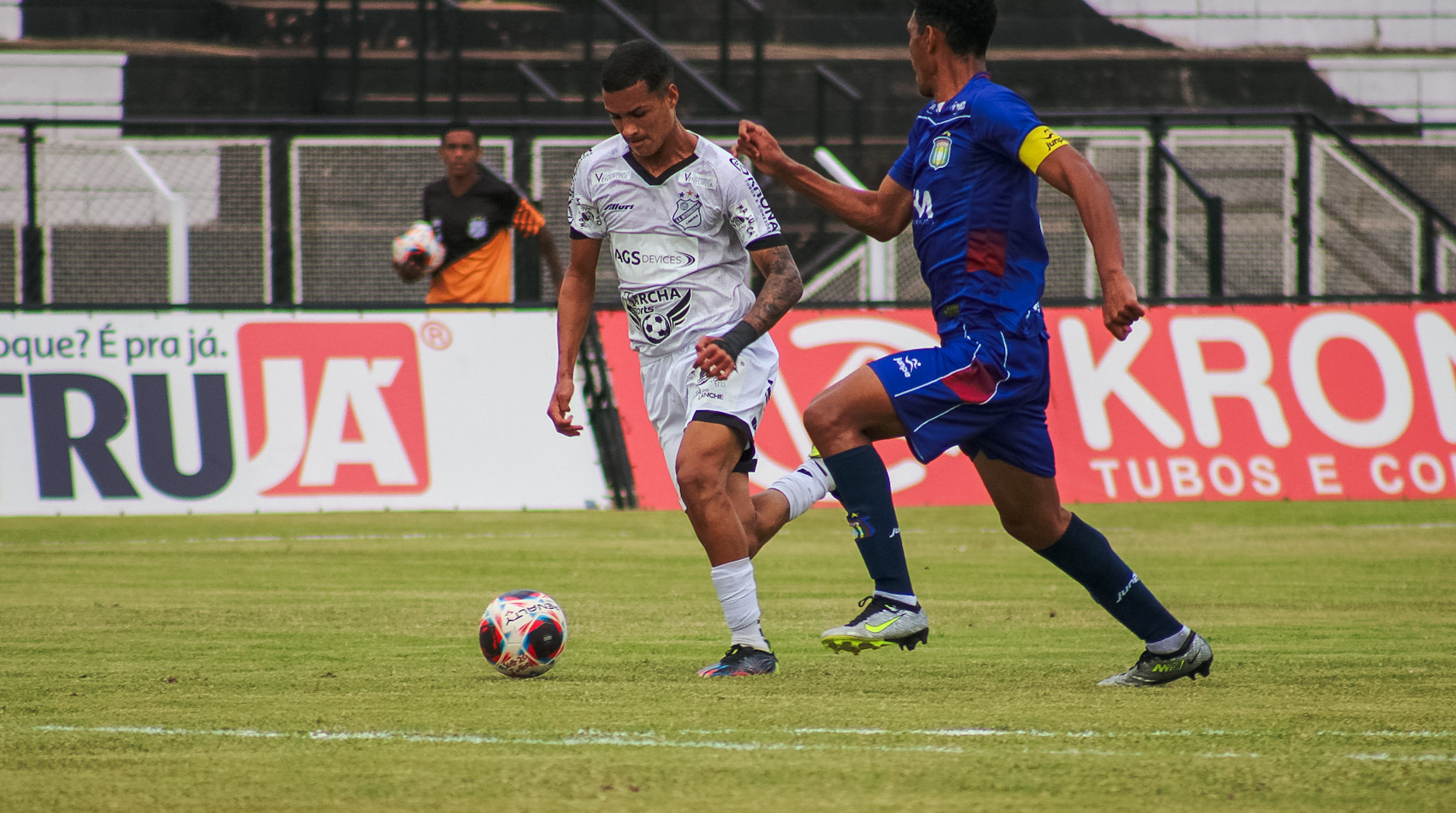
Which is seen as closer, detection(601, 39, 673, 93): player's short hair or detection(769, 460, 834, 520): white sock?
detection(601, 39, 673, 93): player's short hair

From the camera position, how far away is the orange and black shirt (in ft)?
43.2

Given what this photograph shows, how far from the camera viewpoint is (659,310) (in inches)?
246

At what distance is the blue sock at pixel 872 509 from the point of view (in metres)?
5.52

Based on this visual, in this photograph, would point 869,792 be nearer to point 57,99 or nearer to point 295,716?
point 295,716

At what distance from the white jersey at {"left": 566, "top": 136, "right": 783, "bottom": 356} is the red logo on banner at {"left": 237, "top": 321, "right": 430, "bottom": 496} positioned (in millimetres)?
6510

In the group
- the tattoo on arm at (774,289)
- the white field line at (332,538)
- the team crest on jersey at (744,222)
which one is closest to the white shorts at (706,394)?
the tattoo on arm at (774,289)

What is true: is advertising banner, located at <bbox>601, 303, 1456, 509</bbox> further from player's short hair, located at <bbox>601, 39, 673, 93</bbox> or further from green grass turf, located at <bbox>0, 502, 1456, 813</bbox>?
player's short hair, located at <bbox>601, 39, 673, 93</bbox>

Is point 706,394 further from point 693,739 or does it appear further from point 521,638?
point 693,739

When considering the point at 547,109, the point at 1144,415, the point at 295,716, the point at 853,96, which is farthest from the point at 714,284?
the point at 547,109

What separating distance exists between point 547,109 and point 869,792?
1556cm

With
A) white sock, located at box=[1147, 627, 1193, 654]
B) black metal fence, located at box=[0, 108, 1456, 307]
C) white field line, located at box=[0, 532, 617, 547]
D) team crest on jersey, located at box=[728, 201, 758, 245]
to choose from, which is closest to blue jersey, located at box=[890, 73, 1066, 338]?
team crest on jersey, located at box=[728, 201, 758, 245]

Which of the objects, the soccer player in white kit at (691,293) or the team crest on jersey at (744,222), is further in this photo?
the team crest on jersey at (744,222)

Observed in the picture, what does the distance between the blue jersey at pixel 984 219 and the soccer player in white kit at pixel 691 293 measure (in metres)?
0.71

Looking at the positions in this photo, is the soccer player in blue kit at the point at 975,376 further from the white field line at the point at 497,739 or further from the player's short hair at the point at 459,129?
the player's short hair at the point at 459,129
